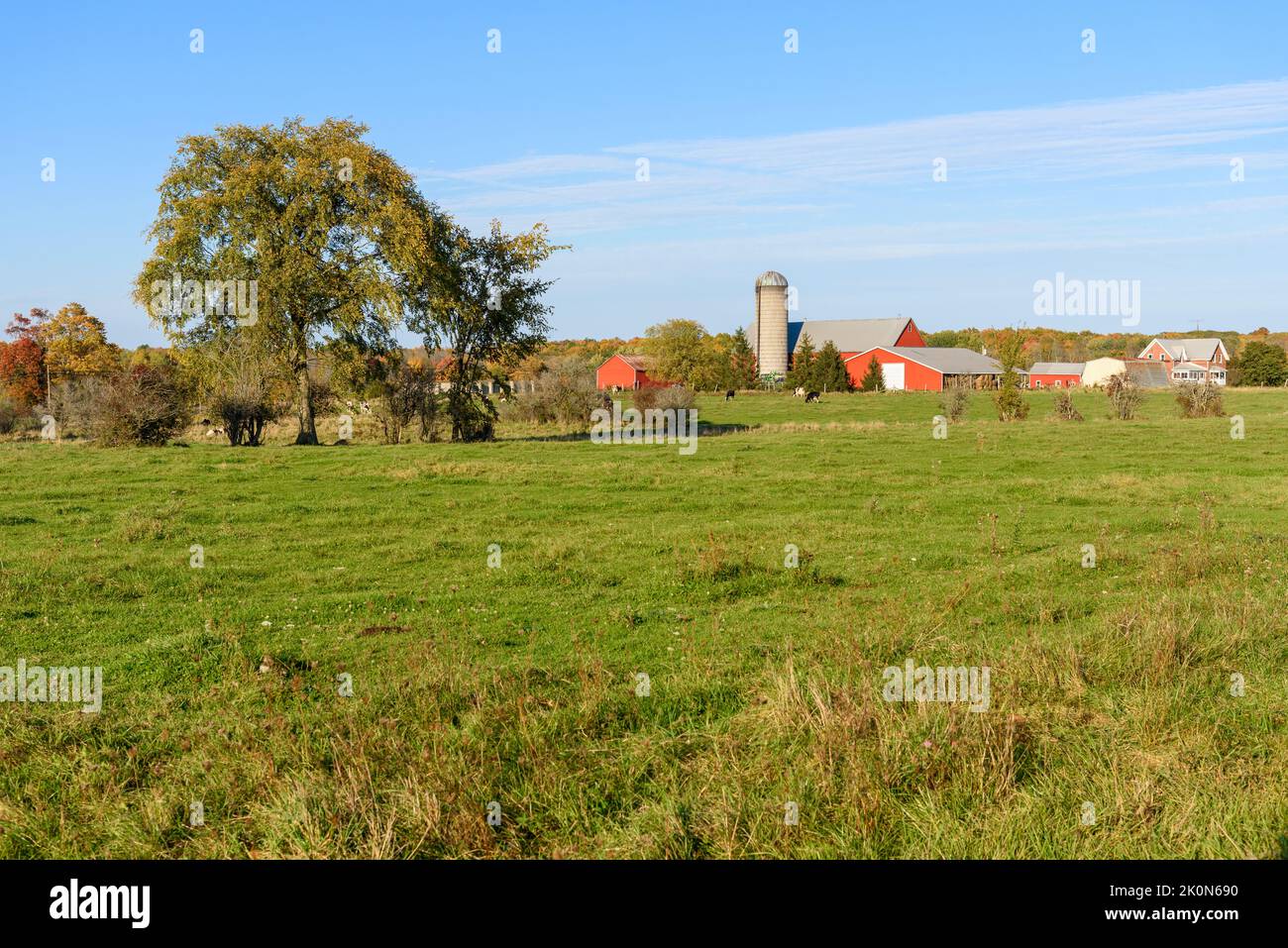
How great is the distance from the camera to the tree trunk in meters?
39.5

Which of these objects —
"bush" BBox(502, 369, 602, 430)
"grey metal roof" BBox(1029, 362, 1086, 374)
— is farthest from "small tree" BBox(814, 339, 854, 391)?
"grey metal roof" BBox(1029, 362, 1086, 374)

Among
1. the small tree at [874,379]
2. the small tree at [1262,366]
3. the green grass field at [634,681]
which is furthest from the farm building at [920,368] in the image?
the green grass field at [634,681]

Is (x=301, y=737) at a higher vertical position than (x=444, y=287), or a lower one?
lower

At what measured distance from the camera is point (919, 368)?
371ft

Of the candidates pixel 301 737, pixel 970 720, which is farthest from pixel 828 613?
pixel 301 737

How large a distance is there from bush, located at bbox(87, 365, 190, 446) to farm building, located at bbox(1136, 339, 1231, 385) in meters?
128

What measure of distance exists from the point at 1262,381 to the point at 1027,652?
4471 inches

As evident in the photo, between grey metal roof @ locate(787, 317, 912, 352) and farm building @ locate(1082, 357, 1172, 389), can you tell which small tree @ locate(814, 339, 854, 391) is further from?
farm building @ locate(1082, 357, 1172, 389)

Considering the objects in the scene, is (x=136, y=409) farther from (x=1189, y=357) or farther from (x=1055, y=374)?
(x=1189, y=357)

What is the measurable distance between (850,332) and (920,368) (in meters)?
16.5

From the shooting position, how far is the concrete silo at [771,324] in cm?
12119

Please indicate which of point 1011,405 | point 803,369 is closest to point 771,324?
point 803,369
